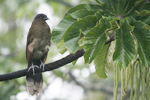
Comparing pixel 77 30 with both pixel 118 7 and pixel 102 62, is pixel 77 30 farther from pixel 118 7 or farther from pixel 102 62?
pixel 102 62

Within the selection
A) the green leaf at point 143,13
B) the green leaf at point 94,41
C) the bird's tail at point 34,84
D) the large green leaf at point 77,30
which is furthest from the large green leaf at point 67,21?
the bird's tail at point 34,84

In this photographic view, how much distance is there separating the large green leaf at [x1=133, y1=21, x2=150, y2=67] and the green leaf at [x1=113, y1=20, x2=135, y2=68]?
9cm

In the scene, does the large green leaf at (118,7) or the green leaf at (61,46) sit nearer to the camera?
the large green leaf at (118,7)

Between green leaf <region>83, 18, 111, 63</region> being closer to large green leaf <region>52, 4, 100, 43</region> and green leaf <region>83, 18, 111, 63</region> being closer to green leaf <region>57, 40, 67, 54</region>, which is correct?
large green leaf <region>52, 4, 100, 43</region>

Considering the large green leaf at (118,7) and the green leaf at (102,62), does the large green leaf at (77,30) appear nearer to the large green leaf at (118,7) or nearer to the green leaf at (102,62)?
the large green leaf at (118,7)

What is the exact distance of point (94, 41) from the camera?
150cm

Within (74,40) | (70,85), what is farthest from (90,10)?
(70,85)

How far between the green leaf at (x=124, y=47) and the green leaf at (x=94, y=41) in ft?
0.31

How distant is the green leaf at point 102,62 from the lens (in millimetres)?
1947

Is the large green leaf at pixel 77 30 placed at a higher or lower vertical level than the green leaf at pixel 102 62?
higher

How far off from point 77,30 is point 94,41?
17 cm

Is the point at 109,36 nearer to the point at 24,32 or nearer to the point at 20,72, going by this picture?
the point at 20,72

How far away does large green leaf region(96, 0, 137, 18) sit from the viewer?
170 cm

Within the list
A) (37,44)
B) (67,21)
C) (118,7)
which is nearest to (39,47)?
(37,44)
